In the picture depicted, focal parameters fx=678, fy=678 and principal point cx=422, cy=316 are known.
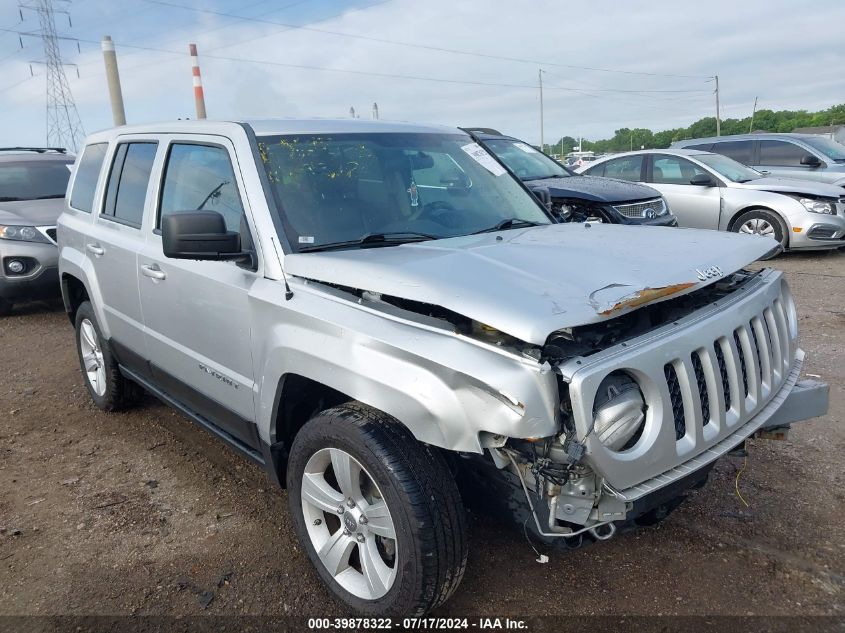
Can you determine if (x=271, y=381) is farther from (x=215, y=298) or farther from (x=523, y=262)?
(x=523, y=262)

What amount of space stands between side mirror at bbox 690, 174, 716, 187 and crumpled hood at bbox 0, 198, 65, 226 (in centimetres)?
840

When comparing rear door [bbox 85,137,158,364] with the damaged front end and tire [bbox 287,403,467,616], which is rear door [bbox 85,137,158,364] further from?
the damaged front end

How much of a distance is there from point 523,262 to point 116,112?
25.2 meters

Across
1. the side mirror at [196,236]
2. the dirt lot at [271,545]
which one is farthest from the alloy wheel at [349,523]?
the side mirror at [196,236]

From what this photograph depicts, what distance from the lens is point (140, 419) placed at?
470 centimetres

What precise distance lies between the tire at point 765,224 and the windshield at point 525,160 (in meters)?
2.71

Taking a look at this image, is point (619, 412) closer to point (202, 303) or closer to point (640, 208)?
point (202, 303)

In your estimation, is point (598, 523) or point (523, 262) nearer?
point (598, 523)

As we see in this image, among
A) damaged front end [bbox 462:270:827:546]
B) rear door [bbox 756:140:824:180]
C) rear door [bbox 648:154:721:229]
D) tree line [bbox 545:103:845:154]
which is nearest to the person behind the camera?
damaged front end [bbox 462:270:827:546]

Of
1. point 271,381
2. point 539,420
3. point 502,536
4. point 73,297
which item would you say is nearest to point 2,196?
point 73,297

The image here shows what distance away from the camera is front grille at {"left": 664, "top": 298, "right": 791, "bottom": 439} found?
2281mm

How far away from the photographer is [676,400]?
7.64 ft

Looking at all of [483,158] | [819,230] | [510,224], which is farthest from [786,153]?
[510,224]

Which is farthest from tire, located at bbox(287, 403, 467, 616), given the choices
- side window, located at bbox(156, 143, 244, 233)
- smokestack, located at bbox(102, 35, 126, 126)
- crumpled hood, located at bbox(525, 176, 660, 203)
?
smokestack, located at bbox(102, 35, 126, 126)
